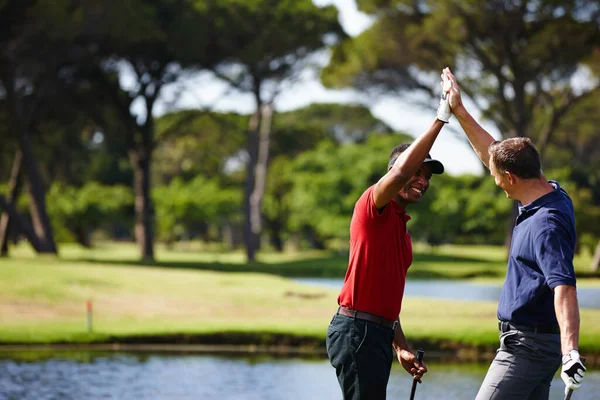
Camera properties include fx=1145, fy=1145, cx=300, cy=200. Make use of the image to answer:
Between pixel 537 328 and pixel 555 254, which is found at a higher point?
pixel 555 254

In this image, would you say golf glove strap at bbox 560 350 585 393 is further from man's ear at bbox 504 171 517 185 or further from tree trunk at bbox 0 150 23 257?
tree trunk at bbox 0 150 23 257

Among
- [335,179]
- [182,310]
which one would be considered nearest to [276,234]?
[335,179]

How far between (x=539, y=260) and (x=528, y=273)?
15 centimetres

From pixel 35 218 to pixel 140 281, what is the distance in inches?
499

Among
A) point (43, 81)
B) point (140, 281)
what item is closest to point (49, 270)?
point (140, 281)

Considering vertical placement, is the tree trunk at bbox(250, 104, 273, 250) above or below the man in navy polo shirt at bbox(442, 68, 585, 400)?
above

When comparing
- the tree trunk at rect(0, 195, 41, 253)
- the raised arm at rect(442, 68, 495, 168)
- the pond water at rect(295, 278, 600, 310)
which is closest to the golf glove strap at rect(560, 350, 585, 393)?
the raised arm at rect(442, 68, 495, 168)

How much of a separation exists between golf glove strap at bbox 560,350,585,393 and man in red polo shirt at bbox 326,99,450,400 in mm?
878

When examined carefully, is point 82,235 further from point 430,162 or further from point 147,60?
point 430,162

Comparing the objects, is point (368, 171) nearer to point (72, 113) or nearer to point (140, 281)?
point (72, 113)

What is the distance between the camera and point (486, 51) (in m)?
44.1

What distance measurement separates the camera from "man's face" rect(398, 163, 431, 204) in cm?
544

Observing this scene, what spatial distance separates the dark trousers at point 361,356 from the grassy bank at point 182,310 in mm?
11481

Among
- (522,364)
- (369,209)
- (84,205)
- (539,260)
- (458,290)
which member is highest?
(84,205)
